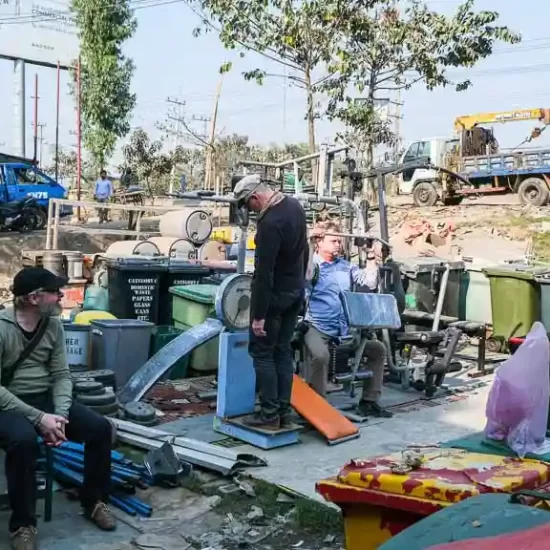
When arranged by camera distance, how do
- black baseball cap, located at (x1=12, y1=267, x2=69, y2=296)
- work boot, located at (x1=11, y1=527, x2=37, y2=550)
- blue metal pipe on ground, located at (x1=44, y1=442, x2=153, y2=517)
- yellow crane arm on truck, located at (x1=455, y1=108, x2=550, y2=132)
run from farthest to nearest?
yellow crane arm on truck, located at (x1=455, y1=108, x2=550, y2=132) → blue metal pipe on ground, located at (x1=44, y1=442, x2=153, y2=517) → black baseball cap, located at (x1=12, y1=267, x2=69, y2=296) → work boot, located at (x1=11, y1=527, x2=37, y2=550)

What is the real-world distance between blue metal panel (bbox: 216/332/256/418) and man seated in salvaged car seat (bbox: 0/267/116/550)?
5.05 feet

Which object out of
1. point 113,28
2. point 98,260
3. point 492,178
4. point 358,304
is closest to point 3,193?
point 113,28

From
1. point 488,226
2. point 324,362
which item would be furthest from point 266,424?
point 488,226

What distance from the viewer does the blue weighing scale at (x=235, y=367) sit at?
18.6ft

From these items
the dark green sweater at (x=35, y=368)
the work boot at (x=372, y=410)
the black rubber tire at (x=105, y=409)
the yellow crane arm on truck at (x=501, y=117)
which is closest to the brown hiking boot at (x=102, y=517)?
the dark green sweater at (x=35, y=368)

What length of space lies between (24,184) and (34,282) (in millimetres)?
17401

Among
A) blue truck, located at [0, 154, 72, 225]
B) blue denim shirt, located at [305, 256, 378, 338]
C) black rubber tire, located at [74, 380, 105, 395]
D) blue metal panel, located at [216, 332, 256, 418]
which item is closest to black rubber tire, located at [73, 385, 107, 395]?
black rubber tire, located at [74, 380, 105, 395]

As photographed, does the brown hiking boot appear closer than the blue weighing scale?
Yes

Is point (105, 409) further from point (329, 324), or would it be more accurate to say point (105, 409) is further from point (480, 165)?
point (480, 165)

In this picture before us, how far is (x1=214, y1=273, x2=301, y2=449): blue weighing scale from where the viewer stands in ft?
18.6

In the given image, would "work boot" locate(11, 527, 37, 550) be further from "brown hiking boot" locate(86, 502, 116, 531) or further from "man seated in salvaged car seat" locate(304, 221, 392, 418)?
"man seated in salvaged car seat" locate(304, 221, 392, 418)

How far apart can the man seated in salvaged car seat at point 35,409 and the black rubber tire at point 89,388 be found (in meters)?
1.14

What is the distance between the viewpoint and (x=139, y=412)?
593cm

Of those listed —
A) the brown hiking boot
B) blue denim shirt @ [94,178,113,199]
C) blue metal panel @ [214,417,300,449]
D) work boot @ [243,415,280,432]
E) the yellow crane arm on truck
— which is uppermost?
the yellow crane arm on truck
